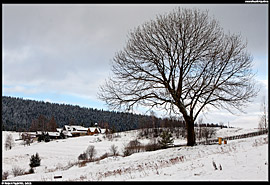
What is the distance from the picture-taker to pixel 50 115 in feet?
463

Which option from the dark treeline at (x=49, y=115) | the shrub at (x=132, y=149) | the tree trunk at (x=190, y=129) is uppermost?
the dark treeline at (x=49, y=115)

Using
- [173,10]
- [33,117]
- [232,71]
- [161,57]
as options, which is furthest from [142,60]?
[33,117]

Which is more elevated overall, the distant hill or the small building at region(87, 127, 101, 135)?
the distant hill

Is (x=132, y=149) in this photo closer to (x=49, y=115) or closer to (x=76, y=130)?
(x=76, y=130)

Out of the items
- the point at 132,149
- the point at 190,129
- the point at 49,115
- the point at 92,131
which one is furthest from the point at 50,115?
the point at 190,129

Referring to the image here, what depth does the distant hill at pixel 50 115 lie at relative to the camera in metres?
126

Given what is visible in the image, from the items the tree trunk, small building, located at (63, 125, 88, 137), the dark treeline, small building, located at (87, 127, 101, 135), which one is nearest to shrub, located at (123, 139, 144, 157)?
the tree trunk

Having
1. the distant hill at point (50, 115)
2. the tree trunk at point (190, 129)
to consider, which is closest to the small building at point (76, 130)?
the distant hill at point (50, 115)

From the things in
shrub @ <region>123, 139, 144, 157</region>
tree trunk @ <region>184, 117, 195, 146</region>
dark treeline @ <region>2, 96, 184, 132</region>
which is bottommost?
shrub @ <region>123, 139, 144, 157</region>

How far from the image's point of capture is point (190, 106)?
56.5 ft

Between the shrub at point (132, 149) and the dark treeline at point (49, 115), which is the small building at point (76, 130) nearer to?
the dark treeline at point (49, 115)

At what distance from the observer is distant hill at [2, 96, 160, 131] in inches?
4973

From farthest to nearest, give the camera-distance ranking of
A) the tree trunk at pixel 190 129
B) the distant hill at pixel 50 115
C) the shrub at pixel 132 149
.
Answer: the distant hill at pixel 50 115 < the shrub at pixel 132 149 < the tree trunk at pixel 190 129

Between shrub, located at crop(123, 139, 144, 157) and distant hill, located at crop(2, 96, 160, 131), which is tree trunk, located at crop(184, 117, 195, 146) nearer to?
shrub, located at crop(123, 139, 144, 157)
